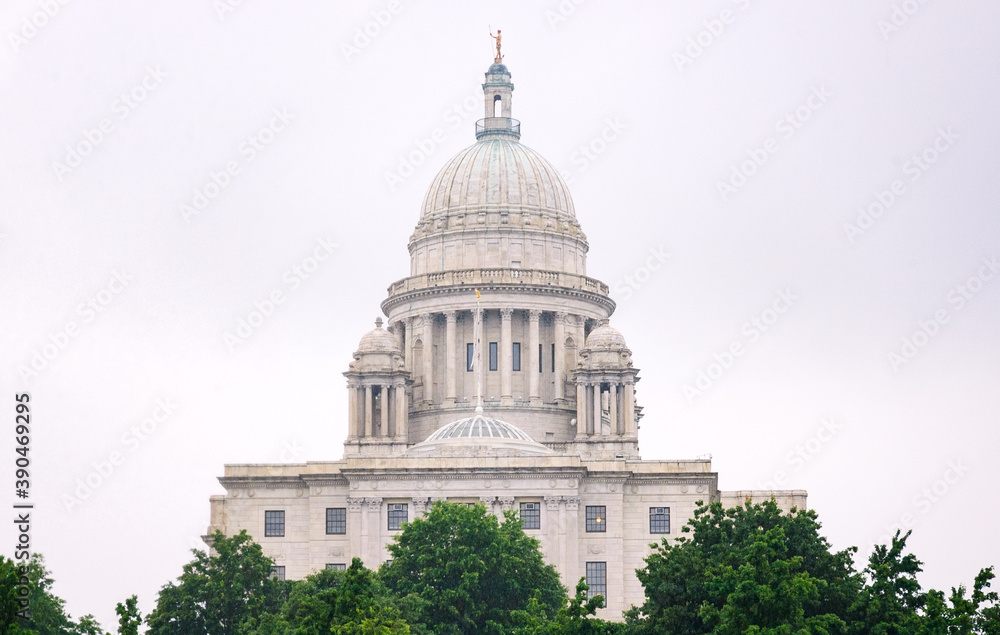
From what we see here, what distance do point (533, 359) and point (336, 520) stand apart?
1999cm

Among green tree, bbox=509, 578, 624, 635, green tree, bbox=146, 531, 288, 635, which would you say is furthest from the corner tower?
green tree, bbox=509, 578, 624, 635

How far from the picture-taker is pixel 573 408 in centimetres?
15200

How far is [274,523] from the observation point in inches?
5413

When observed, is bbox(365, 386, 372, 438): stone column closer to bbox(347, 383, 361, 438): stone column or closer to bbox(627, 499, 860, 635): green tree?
bbox(347, 383, 361, 438): stone column

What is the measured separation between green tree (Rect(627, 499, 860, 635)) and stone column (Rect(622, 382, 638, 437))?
38.3 metres

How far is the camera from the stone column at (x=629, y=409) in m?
145

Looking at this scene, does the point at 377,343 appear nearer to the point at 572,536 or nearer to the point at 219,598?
the point at 572,536

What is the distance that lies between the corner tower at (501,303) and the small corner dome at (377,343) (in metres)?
1.64

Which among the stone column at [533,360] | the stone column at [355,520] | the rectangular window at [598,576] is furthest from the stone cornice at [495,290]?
the rectangular window at [598,576]

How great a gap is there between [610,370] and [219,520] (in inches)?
928

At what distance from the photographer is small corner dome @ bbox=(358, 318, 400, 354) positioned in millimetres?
146750

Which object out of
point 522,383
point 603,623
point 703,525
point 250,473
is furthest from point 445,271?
point 603,623

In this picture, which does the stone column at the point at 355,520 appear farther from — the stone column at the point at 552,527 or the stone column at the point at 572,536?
the stone column at the point at 572,536

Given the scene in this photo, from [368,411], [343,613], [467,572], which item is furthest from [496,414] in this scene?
[343,613]
